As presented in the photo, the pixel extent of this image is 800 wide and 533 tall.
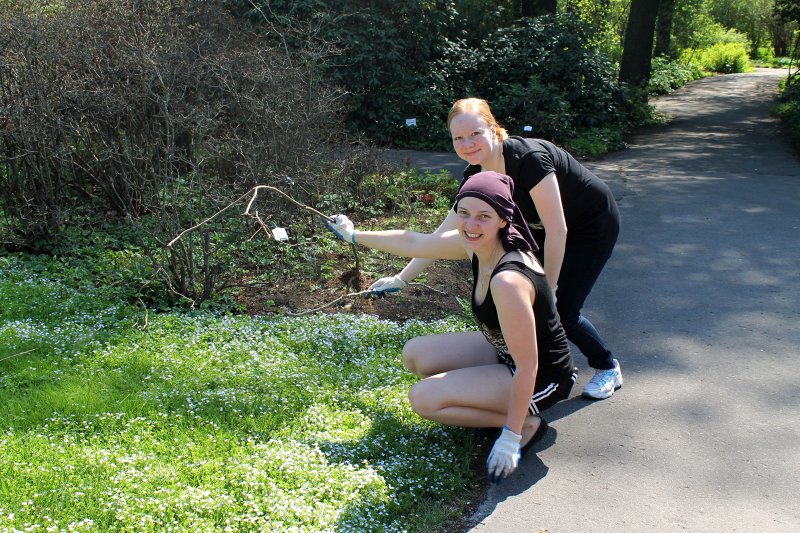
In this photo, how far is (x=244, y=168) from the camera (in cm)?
719

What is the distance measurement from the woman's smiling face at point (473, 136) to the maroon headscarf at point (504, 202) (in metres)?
0.37

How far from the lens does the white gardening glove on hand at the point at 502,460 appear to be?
3.65m

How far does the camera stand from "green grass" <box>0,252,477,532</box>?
11.3ft

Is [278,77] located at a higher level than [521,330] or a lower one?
higher

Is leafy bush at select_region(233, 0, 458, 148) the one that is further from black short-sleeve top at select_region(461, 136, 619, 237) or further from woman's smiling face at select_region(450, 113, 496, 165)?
woman's smiling face at select_region(450, 113, 496, 165)

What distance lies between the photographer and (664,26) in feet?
97.0

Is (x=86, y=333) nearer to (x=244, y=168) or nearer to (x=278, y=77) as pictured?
(x=244, y=168)

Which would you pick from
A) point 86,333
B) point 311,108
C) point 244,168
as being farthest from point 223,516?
point 311,108

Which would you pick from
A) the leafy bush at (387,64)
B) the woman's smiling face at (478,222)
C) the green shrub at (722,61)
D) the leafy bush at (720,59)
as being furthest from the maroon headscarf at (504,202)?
the green shrub at (722,61)

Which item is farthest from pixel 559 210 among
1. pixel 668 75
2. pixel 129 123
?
pixel 668 75

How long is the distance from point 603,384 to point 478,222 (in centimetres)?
168

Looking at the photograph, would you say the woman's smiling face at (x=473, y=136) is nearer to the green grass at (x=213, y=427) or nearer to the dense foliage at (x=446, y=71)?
the green grass at (x=213, y=427)

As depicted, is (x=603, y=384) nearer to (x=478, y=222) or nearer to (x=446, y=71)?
(x=478, y=222)

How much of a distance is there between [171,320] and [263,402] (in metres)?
1.47
